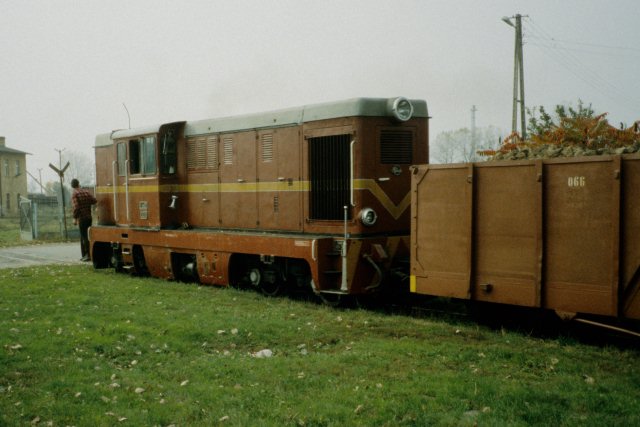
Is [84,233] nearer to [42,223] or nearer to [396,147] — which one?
[396,147]

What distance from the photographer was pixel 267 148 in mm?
11672

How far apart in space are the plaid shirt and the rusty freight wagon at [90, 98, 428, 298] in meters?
1.64

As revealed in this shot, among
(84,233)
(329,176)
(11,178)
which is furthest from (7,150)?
(329,176)

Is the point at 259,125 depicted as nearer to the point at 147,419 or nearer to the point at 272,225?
the point at 272,225

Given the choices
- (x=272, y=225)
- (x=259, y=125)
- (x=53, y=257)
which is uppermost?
(x=259, y=125)

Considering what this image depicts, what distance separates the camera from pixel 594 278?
7.21 m

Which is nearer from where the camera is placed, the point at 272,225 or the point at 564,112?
the point at 272,225

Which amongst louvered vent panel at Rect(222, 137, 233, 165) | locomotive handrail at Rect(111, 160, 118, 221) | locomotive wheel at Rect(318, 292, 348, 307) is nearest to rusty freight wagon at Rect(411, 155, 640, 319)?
locomotive wheel at Rect(318, 292, 348, 307)

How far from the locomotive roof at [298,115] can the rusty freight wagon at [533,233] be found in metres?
1.69

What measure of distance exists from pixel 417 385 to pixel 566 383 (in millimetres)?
1368

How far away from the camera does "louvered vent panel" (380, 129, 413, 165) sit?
10297 mm

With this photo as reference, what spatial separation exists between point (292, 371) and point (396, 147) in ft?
16.4

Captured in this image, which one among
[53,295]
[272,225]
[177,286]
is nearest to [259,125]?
[272,225]

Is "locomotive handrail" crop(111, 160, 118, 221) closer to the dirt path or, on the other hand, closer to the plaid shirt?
the plaid shirt
